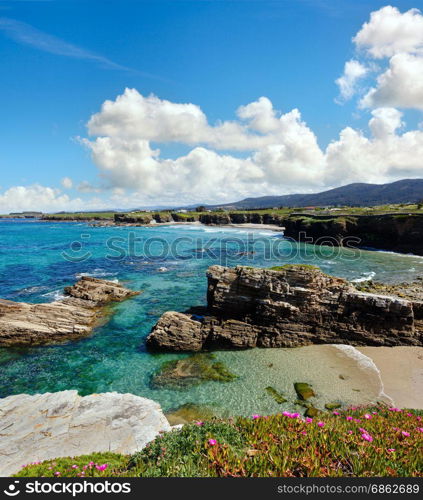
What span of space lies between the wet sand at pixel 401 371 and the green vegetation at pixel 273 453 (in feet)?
35.0

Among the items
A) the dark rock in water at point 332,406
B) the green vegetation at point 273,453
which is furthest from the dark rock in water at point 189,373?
the green vegetation at point 273,453

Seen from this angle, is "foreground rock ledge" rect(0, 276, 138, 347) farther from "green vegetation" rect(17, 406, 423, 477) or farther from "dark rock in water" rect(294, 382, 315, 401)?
"dark rock in water" rect(294, 382, 315, 401)

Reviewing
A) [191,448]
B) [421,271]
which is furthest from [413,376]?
[421,271]

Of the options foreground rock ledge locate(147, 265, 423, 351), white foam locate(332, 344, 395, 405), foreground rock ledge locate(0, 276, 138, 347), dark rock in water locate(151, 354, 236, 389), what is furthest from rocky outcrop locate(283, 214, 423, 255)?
foreground rock ledge locate(0, 276, 138, 347)

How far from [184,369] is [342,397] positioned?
38.7ft

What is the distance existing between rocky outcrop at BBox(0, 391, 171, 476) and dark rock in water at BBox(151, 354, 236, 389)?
5.02m

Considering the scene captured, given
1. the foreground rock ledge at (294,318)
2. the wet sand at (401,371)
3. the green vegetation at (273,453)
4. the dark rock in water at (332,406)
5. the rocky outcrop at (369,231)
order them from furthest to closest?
the rocky outcrop at (369,231), the foreground rock ledge at (294,318), the wet sand at (401,371), the dark rock in water at (332,406), the green vegetation at (273,453)

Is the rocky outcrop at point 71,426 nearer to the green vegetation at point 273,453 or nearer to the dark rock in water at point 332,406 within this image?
the green vegetation at point 273,453

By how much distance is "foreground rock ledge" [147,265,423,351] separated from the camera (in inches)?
1001

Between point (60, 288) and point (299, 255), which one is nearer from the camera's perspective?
point (60, 288)

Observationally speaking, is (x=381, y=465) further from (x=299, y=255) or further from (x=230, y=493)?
(x=299, y=255)

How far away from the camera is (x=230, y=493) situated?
6.06 m

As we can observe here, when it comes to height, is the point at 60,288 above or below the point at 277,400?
above

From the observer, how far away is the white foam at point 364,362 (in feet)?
61.4
